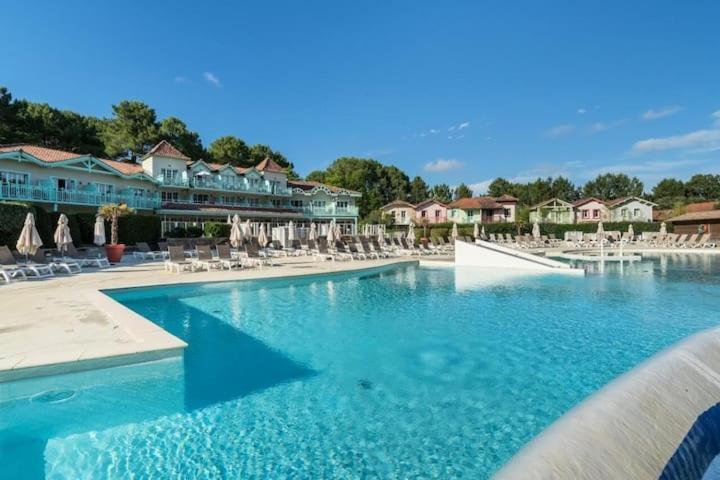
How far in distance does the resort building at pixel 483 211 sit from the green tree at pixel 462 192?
63.7 feet

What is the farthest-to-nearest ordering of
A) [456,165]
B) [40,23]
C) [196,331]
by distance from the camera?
[456,165]
[40,23]
[196,331]

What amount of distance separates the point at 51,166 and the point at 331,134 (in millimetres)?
22987

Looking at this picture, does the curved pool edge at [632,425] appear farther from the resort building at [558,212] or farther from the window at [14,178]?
the resort building at [558,212]

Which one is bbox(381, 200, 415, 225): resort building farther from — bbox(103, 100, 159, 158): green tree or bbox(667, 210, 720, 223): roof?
bbox(103, 100, 159, 158): green tree

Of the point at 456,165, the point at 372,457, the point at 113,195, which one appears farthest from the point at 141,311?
the point at 456,165

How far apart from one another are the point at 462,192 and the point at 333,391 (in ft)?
242

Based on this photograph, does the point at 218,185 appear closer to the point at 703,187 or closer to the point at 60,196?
the point at 60,196

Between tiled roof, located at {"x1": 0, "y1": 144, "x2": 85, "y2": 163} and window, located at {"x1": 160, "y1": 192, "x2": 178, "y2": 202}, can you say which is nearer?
tiled roof, located at {"x1": 0, "y1": 144, "x2": 85, "y2": 163}

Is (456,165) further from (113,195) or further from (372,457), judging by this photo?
(372,457)

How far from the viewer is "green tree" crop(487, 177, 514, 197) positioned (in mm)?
77812

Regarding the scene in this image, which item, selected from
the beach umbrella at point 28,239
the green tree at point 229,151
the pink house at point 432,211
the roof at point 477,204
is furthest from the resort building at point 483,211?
the beach umbrella at point 28,239

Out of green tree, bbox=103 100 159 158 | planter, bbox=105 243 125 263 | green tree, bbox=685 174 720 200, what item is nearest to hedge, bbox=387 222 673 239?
green tree, bbox=103 100 159 158

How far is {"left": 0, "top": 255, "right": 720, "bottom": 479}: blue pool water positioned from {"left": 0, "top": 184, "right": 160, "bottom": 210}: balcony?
21.3m

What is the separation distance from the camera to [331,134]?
4119 centimetres
